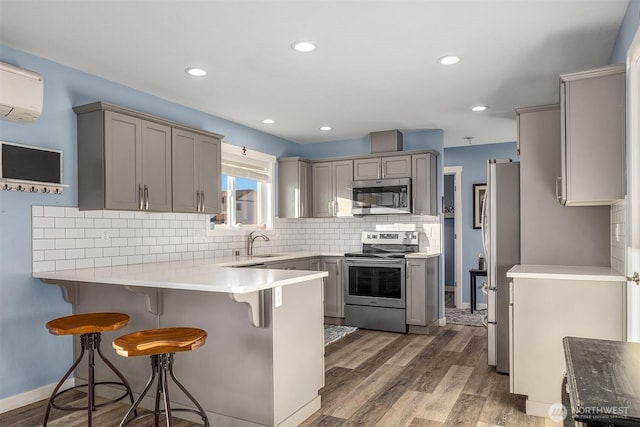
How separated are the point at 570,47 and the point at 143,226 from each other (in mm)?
3652

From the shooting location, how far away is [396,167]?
5605 millimetres

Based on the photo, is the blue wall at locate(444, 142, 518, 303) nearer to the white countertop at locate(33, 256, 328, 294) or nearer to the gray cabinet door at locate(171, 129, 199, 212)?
the gray cabinet door at locate(171, 129, 199, 212)

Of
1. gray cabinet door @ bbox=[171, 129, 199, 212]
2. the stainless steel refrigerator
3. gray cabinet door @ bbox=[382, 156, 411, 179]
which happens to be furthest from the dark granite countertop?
gray cabinet door @ bbox=[382, 156, 411, 179]

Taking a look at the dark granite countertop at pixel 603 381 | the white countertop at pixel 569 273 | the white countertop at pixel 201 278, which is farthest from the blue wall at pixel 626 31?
the white countertop at pixel 201 278

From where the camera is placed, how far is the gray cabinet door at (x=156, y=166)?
145 inches

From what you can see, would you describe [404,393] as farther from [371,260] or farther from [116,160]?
[116,160]

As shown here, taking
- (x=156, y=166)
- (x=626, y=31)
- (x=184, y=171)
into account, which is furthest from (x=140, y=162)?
(x=626, y=31)

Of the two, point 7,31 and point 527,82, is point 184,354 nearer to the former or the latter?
point 7,31

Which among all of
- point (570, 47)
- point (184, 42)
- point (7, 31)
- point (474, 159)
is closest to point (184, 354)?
point (184, 42)

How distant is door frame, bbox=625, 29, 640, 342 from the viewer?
2.39m

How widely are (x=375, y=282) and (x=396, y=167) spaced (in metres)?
1.45

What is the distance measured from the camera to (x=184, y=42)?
2.99 m

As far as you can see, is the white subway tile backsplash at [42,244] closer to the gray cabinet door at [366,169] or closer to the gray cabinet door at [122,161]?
the gray cabinet door at [122,161]

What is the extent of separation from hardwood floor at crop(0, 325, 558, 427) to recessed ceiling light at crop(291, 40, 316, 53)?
8.04 ft
